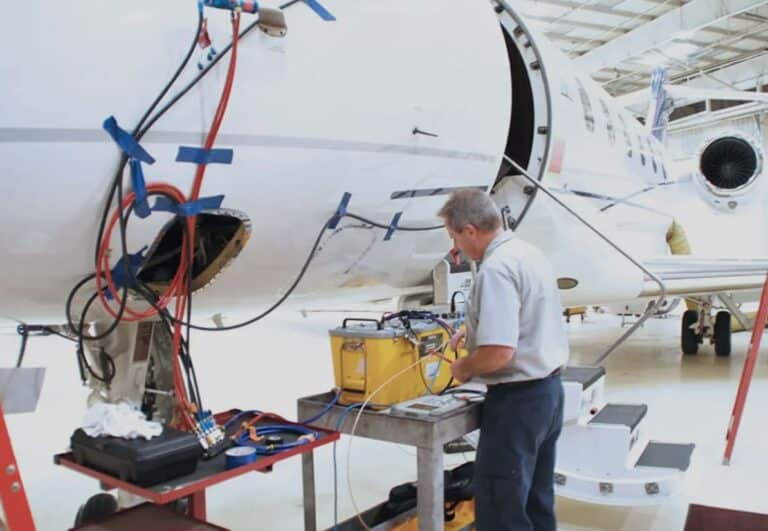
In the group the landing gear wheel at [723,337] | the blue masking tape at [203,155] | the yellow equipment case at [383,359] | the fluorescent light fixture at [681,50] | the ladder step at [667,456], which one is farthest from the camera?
the fluorescent light fixture at [681,50]

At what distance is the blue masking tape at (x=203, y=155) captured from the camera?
2.02m

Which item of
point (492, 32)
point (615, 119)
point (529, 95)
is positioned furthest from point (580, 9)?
point (492, 32)

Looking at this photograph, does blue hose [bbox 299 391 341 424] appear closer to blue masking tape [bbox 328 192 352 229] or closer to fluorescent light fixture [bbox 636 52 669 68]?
blue masking tape [bbox 328 192 352 229]

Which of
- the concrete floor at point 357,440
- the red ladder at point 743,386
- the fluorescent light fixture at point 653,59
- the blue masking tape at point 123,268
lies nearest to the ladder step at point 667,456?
the concrete floor at point 357,440

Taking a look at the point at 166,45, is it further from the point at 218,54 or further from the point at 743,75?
the point at 743,75

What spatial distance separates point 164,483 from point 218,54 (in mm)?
1280

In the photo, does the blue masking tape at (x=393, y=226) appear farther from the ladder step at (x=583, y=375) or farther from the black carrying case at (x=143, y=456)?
the ladder step at (x=583, y=375)

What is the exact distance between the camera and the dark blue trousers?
99.6 inches

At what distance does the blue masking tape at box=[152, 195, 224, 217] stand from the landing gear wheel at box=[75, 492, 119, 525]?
2121 millimetres

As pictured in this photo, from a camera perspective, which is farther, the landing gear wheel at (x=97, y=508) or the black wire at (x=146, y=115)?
the landing gear wheel at (x=97, y=508)

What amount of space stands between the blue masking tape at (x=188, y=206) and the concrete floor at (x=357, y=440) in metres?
2.19

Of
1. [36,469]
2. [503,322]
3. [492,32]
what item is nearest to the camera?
[503,322]

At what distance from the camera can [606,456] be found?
3.67 m

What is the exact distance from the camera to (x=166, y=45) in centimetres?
192
